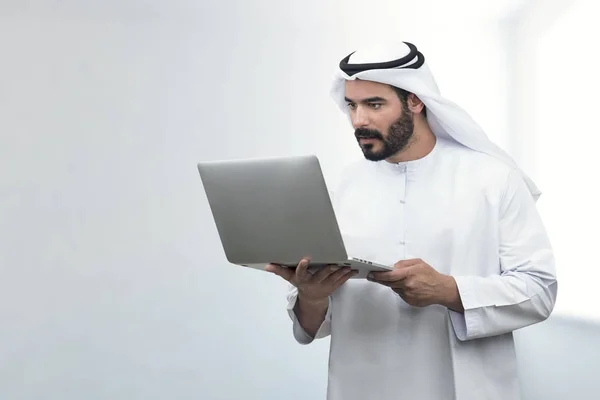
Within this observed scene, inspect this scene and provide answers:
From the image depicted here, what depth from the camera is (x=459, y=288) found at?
2.15 meters

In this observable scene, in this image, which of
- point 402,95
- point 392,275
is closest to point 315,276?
point 392,275

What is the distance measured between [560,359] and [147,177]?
210cm

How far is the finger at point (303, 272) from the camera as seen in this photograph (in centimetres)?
198

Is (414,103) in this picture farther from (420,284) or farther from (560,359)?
(560,359)

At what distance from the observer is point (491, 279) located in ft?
7.18

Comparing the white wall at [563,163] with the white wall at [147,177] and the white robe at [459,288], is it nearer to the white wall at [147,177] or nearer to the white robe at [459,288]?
the white wall at [147,177]

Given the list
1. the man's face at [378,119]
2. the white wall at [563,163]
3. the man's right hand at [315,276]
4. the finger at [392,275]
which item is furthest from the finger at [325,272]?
the white wall at [563,163]

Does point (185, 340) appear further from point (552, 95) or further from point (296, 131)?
point (552, 95)

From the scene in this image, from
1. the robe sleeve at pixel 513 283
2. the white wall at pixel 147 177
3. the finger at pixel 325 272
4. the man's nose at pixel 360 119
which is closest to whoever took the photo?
the finger at pixel 325 272

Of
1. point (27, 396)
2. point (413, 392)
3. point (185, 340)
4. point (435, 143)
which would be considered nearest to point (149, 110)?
point (185, 340)

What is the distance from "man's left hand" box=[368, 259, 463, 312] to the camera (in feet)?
6.77

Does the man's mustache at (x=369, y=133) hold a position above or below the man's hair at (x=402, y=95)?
below

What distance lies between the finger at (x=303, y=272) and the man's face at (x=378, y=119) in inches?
18.1

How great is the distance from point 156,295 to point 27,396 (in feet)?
2.37
